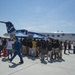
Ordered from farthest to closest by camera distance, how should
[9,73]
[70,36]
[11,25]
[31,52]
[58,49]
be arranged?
[70,36] → [11,25] → [31,52] → [58,49] → [9,73]

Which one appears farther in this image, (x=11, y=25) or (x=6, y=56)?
(x=11, y=25)

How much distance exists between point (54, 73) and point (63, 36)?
33.7 m

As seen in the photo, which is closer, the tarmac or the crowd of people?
the tarmac

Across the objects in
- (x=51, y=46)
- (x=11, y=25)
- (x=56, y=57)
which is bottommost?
(x=56, y=57)

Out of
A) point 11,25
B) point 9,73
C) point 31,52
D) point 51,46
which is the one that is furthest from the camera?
point 11,25

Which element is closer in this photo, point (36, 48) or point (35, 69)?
point (35, 69)

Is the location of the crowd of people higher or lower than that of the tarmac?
higher

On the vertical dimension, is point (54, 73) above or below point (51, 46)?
below

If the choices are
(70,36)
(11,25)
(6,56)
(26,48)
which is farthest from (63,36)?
(6,56)

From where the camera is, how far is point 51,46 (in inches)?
492

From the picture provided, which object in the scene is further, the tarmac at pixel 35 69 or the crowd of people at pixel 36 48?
the crowd of people at pixel 36 48

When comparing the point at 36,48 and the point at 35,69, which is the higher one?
the point at 36,48

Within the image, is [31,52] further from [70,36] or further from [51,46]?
[70,36]

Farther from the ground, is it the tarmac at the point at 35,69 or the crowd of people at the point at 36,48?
the crowd of people at the point at 36,48
